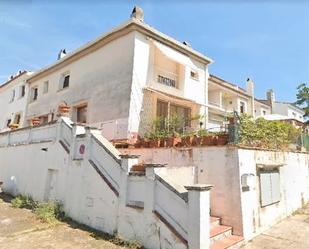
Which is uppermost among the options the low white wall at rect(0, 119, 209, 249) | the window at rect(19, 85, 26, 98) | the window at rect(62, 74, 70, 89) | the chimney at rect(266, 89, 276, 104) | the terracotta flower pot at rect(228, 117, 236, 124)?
the chimney at rect(266, 89, 276, 104)

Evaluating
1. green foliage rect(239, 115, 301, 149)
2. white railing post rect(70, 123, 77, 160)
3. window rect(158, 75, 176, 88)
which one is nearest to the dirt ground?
white railing post rect(70, 123, 77, 160)

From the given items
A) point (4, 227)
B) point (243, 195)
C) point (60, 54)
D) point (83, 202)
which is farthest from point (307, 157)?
point (60, 54)

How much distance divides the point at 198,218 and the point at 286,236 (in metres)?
4.41

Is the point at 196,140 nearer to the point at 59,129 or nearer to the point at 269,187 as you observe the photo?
the point at 269,187

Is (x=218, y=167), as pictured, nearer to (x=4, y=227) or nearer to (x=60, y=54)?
(x=4, y=227)

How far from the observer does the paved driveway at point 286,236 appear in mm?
7863

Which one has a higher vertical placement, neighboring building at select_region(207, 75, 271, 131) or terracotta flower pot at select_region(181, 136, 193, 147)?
neighboring building at select_region(207, 75, 271, 131)

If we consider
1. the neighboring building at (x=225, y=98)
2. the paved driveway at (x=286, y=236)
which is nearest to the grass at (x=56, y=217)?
the paved driveway at (x=286, y=236)

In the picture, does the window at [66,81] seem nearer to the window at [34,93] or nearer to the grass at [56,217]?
the window at [34,93]

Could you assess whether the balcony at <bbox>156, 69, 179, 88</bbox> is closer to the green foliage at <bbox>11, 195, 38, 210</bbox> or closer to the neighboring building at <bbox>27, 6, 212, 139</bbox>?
the neighboring building at <bbox>27, 6, 212, 139</bbox>

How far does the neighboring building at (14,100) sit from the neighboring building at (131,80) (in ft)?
21.5

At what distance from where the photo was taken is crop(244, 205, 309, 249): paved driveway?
7.86 m

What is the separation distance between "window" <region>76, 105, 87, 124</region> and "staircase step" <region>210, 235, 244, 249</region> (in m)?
13.7

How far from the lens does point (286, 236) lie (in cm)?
873
